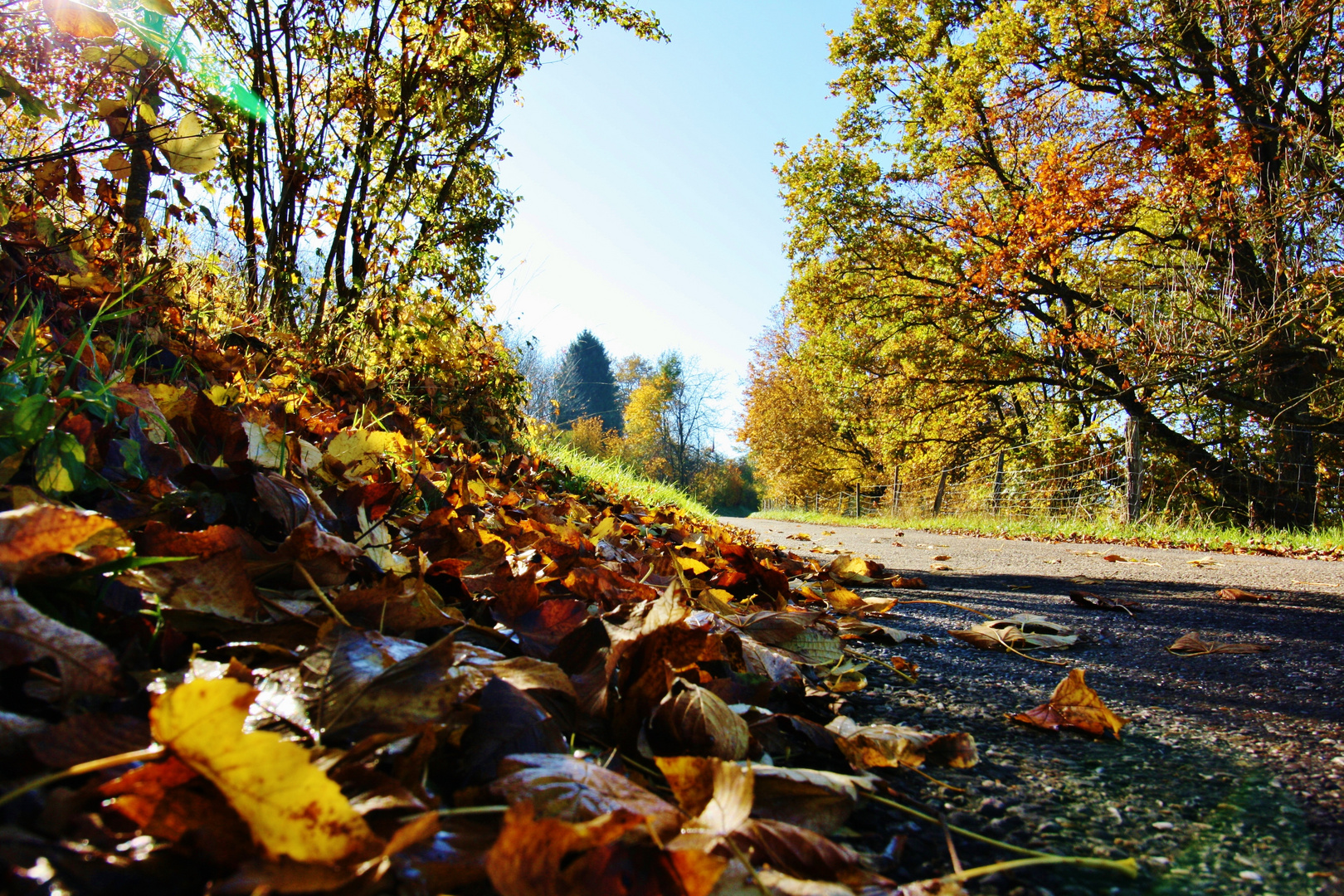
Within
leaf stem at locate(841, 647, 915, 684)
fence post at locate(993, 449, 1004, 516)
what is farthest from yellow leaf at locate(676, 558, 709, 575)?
fence post at locate(993, 449, 1004, 516)

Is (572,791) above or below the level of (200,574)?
below

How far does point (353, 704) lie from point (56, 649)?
243 mm

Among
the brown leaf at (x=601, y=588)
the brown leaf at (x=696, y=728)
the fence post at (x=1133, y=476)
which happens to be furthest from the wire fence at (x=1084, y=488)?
the brown leaf at (x=696, y=728)

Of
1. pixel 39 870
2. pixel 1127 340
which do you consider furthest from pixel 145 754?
pixel 1127 340

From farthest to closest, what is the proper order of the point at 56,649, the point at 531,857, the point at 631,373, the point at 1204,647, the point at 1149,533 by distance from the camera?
the point at 631,373, the point at 1149,533, the point at 1204,647, the point at 56,649, the point at 531,857

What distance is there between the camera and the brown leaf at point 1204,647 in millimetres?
1699

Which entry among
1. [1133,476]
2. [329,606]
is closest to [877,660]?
[329,606]

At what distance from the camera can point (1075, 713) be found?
109 centimetres

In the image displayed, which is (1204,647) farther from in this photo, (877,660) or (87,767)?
(87,767)

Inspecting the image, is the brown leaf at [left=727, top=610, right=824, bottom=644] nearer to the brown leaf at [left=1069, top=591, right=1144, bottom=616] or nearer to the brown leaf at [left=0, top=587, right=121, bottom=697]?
the brown leaf at [left=0, top=587, right=121, bottom=697]

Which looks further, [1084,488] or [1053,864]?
[1084,488]

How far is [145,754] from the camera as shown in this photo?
1.65ft

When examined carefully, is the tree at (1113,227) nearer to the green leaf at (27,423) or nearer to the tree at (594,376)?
the green leaf at (27,423)

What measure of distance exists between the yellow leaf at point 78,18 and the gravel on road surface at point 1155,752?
1937 mm
